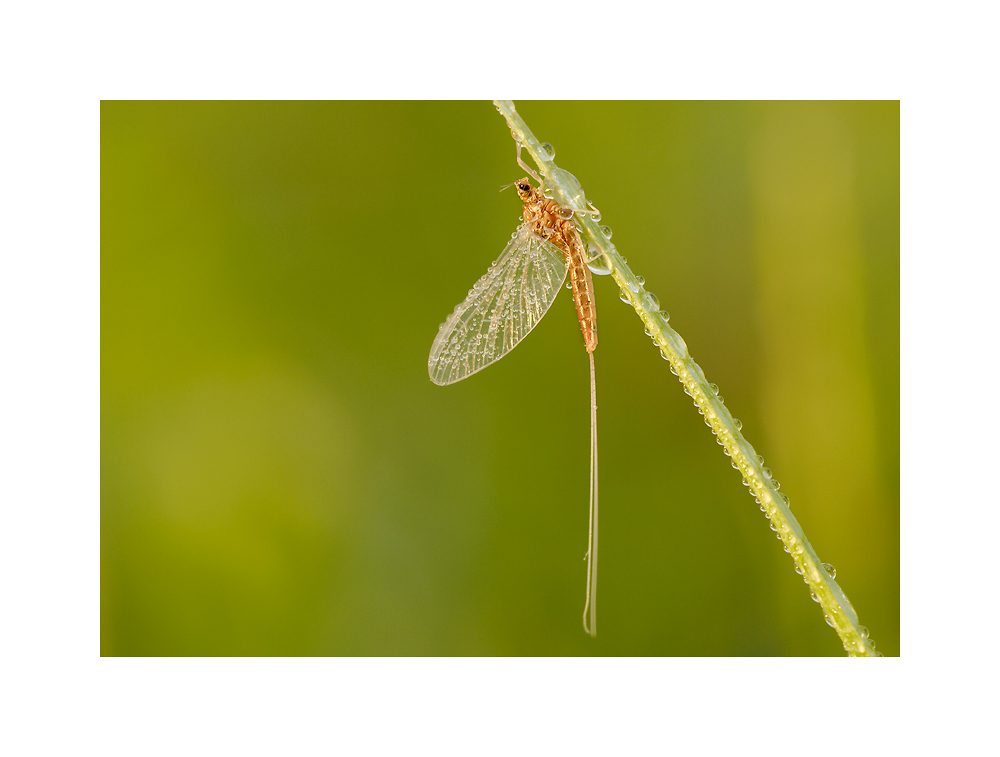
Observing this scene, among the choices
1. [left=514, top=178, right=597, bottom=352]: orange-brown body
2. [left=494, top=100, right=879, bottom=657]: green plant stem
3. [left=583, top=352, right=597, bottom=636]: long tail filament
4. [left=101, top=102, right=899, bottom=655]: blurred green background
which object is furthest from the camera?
[left=101, top=102, right=899, bottom=655]: blurred green background

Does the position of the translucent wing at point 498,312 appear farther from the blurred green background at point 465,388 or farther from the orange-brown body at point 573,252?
the blurred green background at point 465,388

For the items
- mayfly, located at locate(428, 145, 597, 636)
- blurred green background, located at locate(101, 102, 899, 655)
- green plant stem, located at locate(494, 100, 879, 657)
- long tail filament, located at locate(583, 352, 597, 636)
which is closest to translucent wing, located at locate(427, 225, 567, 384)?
mayfly, located at locate(428, 145, 597, 636)

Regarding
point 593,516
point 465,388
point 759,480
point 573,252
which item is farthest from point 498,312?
point 759,480

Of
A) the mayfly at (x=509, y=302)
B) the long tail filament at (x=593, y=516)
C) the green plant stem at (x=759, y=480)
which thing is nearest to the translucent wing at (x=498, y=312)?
the mayfly at (x=509, y=302)

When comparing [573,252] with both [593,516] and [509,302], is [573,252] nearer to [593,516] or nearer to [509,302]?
[509,302]

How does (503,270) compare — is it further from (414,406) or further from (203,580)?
(203,580)

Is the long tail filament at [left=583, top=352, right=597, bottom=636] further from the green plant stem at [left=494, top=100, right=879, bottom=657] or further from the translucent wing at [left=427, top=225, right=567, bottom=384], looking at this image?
the green plant stem at [left=494, top=100, right=879, bottom=657]
